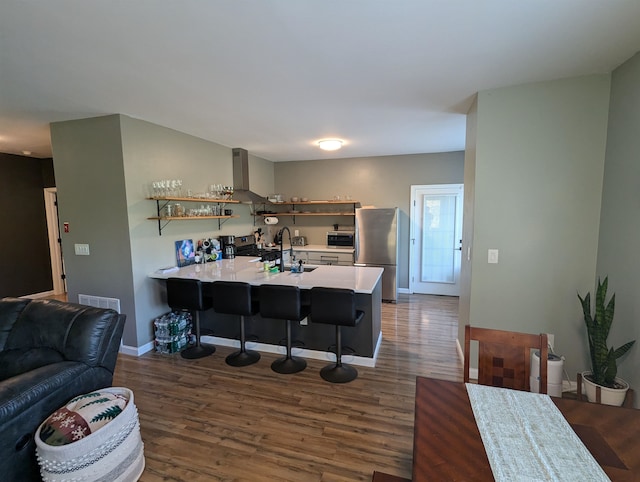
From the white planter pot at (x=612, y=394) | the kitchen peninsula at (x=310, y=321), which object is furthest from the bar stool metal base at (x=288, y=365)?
the white planter pot at (x=612, y=394)

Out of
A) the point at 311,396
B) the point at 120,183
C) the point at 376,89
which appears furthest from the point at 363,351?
the point at 120,183

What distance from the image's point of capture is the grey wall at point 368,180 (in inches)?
221

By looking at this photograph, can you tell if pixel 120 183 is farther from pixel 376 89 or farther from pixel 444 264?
pixel 444 264

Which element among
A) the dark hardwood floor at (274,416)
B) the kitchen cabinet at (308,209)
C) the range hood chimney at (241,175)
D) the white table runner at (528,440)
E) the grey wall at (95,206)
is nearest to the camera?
the white table runner at (528,440)

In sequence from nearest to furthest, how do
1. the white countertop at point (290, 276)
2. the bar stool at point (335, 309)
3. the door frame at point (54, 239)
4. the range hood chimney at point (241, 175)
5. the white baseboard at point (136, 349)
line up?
the bar stool at point (335, 309), the white countertop at point (290, 276), the white baseboard at point (136, 349), the range hood chimney at point (241, 175), the door frame at point (54, 239)

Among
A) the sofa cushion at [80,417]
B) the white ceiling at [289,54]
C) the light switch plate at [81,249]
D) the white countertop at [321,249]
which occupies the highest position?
the white ceiling at [289,54]

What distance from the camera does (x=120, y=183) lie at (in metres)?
3.31

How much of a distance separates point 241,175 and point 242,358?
119 inches

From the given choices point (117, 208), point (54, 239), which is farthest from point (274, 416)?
point (54, 239)

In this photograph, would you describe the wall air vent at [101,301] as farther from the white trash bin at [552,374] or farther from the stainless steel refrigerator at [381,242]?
the white trash bin at [552,374]

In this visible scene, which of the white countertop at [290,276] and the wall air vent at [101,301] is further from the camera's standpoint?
the wall air vent at [101,301]

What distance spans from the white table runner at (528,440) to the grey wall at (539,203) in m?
1.60

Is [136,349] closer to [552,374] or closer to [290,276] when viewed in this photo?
[290,276]

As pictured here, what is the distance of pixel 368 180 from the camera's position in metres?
6.00
